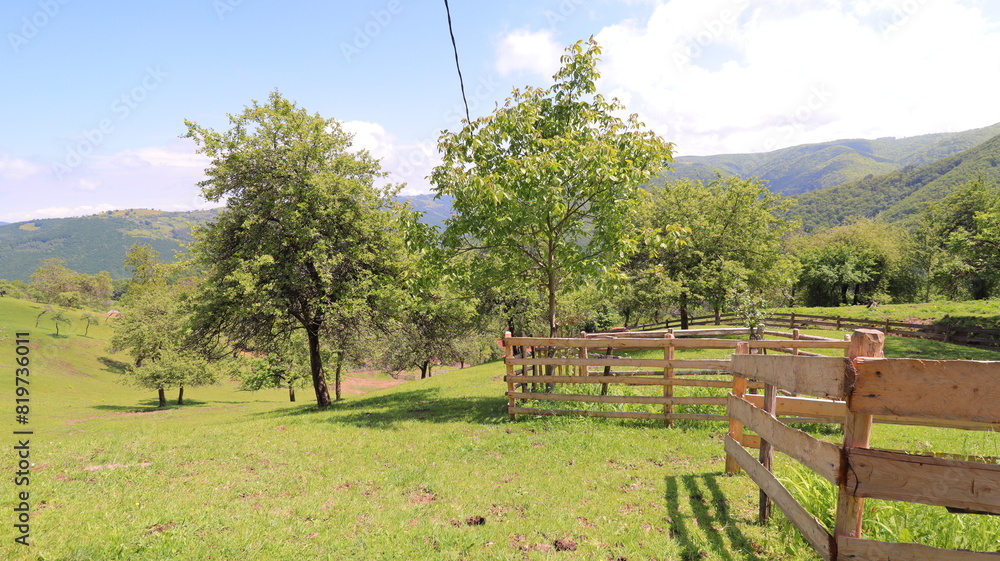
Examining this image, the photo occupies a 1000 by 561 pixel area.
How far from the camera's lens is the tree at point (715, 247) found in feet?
83.4

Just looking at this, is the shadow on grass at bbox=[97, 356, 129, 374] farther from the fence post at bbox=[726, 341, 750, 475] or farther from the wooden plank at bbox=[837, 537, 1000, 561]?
the wooden plank at bbox=[837, 537, 1000, 561]

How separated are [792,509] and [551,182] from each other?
26.9 feet

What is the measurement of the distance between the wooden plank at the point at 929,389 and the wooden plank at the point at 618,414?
7.34 m

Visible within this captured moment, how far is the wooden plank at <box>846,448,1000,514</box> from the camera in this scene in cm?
255

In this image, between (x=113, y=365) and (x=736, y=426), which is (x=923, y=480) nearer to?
(x=736, y=426)

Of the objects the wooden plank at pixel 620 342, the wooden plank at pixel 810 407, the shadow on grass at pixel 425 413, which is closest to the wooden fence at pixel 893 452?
the wooden plank at pixel 810 407

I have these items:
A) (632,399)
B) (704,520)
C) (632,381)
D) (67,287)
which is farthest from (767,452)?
(67,287)

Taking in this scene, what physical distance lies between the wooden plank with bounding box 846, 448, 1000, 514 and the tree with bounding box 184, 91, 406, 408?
1292cm

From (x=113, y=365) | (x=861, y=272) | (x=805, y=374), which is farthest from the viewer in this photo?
(x=861, y=272)

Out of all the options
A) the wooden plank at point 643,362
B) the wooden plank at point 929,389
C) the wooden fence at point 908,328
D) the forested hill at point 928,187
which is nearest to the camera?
the wooden plank at point 929,389

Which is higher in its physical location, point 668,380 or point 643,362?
point 643,362

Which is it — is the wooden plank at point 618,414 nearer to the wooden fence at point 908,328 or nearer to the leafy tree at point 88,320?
the wooden fence at point 908,328

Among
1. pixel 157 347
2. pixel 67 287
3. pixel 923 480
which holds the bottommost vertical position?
pixel 157 347

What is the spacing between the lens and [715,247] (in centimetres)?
2697
